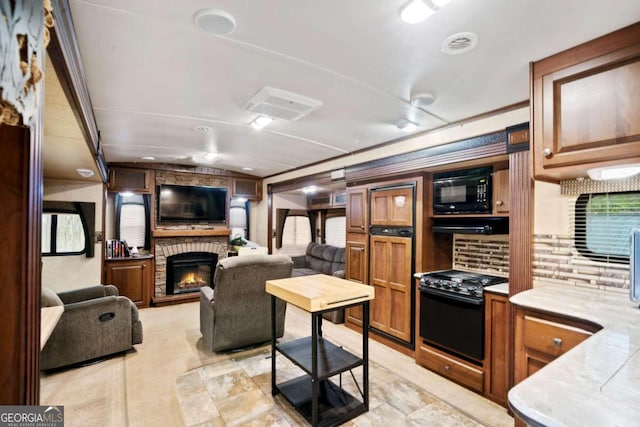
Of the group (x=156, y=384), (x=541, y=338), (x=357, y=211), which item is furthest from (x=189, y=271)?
(x=541, y=338)

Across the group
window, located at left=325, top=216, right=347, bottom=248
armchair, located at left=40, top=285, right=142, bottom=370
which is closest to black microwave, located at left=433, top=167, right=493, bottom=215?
window, located at left=325, top=216, right=347, bottom=248

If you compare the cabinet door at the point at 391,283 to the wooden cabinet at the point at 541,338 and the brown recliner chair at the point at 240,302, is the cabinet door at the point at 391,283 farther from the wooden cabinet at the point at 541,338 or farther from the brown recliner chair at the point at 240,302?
the wooden cabinet at the point at 541,338

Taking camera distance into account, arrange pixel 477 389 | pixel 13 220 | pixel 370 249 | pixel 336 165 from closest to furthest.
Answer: pixel 13 220, pixel 477 389, pixel 370 249, pixel 336 165

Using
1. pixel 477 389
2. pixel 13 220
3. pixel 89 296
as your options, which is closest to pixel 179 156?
pixel 89 296

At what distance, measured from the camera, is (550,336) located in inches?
68.2

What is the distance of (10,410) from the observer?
0.82 metres

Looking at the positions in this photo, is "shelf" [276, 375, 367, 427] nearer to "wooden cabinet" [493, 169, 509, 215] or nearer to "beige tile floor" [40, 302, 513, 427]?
"beige tile floor" [40, 302, 513, 427]

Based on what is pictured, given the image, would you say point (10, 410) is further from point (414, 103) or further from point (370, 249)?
point (370, 249)

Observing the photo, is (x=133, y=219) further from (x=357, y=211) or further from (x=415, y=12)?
(x=415, y=12)

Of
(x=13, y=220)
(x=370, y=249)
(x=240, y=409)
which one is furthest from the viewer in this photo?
(x=370, y=249)

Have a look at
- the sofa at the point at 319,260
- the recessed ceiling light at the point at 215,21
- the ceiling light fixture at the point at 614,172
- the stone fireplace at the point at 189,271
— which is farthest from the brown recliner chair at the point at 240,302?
the ceiling light fixture at the point at 614,172

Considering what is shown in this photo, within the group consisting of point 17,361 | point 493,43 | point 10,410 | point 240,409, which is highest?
point 493,43

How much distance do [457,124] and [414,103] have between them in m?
0.73

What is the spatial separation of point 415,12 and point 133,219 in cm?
559
